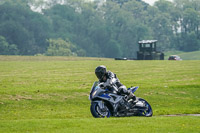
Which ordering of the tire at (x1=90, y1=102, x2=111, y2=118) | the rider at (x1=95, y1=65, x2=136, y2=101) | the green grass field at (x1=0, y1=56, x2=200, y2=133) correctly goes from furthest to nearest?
the rider at (x1=95, y1=65, x2=136, y2=101)
the tire at (x1=90, y1=102, x2=111, y2=118)
the green grass field at (x1=0, y1=56, x2=200, y2=133)

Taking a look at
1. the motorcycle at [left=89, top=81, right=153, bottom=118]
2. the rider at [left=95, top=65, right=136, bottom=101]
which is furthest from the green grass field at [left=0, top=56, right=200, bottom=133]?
the rider at [left=95, top=65, right=136, bottom=101]

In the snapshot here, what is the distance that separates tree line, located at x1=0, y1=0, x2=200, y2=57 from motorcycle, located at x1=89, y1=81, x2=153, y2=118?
354 feet

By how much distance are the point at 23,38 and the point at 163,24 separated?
54478mm

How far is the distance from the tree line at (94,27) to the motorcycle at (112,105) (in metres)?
108

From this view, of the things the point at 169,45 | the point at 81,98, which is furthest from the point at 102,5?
the point at 81,98

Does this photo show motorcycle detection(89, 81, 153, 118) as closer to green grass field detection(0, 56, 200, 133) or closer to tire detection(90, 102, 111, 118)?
tire detection(90, 102, 111, 118)

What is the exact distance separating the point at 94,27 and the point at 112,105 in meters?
139

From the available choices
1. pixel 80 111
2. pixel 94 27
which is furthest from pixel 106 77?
pixel 94 27

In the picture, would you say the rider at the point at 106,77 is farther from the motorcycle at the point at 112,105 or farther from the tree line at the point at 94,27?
the tree line at the point at 94,27

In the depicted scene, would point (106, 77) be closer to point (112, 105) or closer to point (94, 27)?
point (112, 105)

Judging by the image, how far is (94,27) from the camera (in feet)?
507

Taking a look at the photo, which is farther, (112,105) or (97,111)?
(112,105)

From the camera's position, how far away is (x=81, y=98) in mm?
27250

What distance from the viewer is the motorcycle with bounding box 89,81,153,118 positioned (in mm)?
16438
